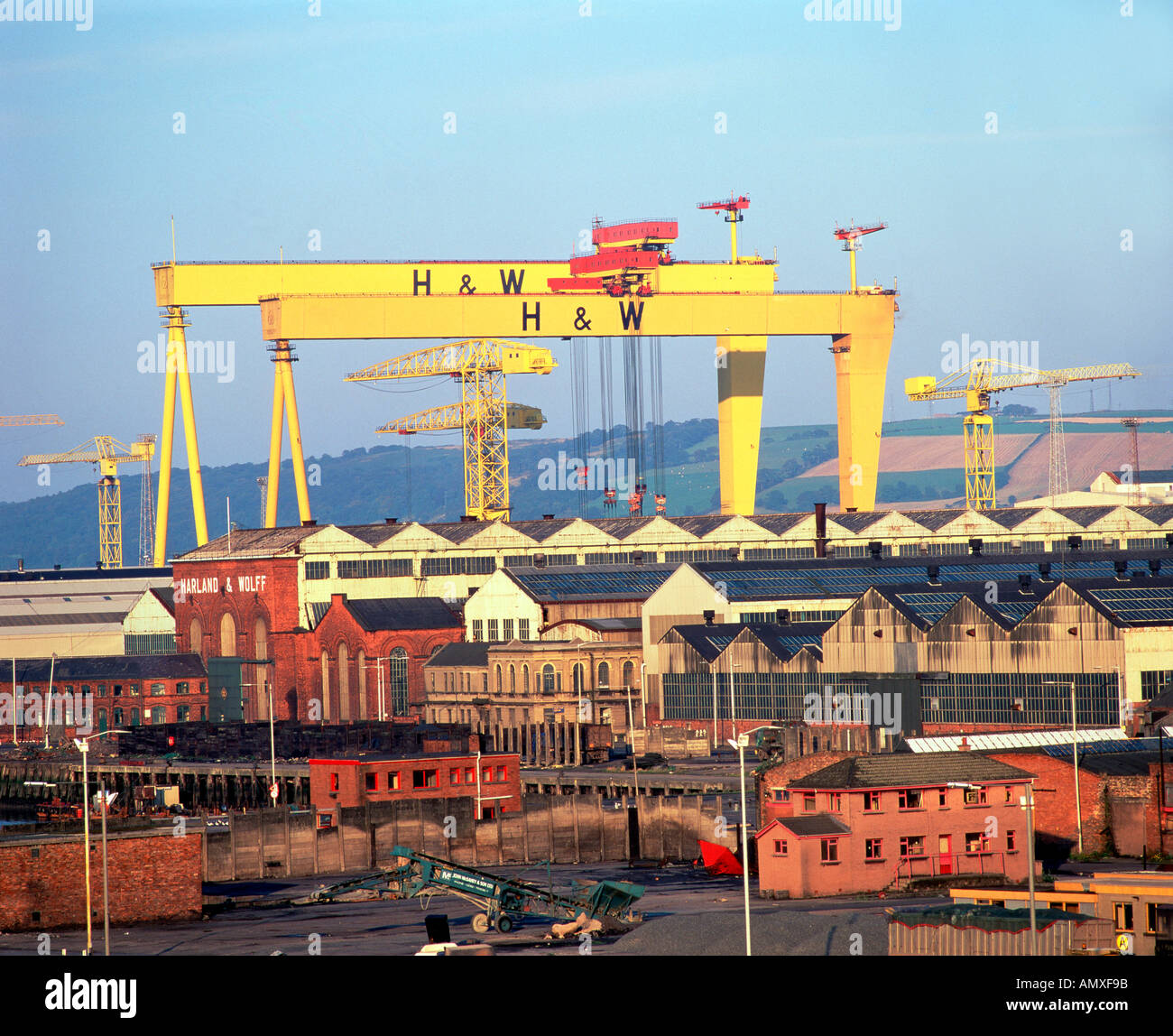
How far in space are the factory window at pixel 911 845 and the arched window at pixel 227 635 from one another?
7164 centimetres

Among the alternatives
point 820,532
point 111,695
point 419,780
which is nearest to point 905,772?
point 419,780

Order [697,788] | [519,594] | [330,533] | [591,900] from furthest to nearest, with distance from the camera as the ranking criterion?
[330,533] < [519,594] < [697,788] < [591,900]

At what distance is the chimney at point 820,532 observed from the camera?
118 metres

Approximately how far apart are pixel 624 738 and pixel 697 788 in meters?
19.9

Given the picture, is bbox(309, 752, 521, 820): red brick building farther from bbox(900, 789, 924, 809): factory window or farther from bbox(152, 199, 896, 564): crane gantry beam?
bbox(152, 199, 896, 564): crane gantry beam

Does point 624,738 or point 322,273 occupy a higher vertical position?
point 322,273

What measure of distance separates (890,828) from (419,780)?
23.0 m

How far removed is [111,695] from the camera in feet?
380

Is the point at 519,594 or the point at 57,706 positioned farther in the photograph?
the point at 57,706

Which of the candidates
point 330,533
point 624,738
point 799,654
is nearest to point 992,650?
point 799,654

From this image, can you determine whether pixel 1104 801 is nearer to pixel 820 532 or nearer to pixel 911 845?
pixel 911 845
